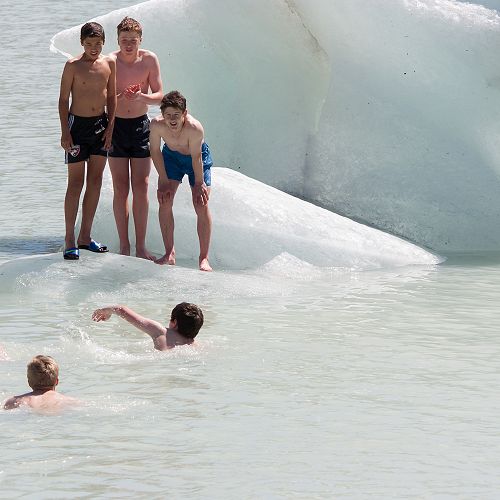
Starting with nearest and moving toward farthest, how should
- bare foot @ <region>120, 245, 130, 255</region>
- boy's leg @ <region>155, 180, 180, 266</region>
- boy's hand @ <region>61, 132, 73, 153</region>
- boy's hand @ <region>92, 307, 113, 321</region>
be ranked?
1. boy's hand @ <region>92, 307, 113, 321</region>
2. boy's hand @ <region>61, 132, 73, 153</region>
3. boy's leg @ <region>155, 180, 180, 266</region>
4. bare foot @ <region>120, 245, 130, 255</region>

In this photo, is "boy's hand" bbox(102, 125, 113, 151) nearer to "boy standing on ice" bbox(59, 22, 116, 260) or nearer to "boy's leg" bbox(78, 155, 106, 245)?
"boy standing on ice" bbox(59, 22, 116, 260)

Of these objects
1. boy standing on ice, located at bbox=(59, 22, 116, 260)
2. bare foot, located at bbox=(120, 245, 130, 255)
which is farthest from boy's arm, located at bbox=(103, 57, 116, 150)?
bare foot, located at bbox=(120, 245, 130, 255)

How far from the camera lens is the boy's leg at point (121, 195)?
7949 millimetres

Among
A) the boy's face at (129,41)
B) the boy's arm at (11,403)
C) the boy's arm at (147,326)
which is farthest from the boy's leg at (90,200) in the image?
the boy's arm at (11,403)

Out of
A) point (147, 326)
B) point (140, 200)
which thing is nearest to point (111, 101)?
point (140, 200)

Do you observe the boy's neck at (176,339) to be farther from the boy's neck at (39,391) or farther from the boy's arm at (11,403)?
the boy's arm at (11,403)

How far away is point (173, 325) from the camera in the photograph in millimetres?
6113

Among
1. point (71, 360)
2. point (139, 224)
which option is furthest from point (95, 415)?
point (139, 224)

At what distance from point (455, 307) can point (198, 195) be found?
1.69m

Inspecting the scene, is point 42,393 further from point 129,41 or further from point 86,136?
point 129,41

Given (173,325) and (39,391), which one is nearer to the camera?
(39,391)

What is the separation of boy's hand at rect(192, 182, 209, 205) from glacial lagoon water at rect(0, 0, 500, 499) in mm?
441

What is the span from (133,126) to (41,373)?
3.01 meters

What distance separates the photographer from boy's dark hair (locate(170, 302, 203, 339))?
6.02 m
